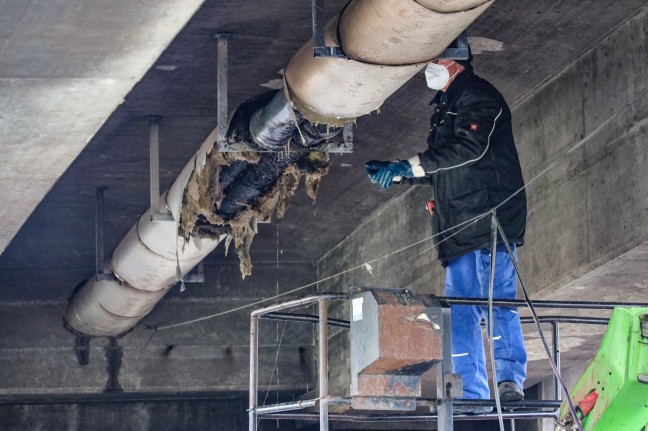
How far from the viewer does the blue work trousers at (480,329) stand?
8906 mm

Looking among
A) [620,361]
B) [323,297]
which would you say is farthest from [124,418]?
[620,361]

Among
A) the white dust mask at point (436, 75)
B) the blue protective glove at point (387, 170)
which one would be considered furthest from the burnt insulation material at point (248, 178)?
the white dust mask at point (436, 75)

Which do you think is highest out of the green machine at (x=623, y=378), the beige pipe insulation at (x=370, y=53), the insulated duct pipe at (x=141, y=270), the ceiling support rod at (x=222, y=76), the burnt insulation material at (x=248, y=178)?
the ceiling support rod at (x=222, y=76)

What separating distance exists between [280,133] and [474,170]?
136 cm

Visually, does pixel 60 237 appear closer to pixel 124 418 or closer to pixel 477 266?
pixel 124 418

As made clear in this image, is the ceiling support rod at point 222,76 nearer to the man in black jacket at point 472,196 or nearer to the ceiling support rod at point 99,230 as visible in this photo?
the man in black jacket at point 472,196

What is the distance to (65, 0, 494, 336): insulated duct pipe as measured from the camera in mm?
7680

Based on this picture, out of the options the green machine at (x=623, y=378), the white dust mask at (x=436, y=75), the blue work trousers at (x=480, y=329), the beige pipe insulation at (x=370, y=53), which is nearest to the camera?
the green machine at (x=623, y=378)

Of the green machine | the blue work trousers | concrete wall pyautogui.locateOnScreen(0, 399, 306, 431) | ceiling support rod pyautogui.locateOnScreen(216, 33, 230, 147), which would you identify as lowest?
the green machine

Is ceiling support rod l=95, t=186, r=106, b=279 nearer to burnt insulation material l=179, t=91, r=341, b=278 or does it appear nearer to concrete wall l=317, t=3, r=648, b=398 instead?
burnt insulation material l=179, t=91, r=341, b=278

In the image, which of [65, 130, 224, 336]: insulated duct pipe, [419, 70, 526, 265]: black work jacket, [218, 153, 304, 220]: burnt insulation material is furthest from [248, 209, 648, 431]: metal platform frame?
[65, 130, 224, 336]: insulated duct pipe

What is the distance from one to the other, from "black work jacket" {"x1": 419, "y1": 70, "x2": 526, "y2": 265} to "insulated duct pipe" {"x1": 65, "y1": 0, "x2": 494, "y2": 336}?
2.49 ft

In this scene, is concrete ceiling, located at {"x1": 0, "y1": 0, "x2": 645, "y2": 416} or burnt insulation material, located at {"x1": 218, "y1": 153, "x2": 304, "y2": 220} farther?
burnt insulation material, located at {"x1": 218, "y1": 153, "x2": 304, "y2": 220}

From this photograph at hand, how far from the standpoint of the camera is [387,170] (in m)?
9.04
